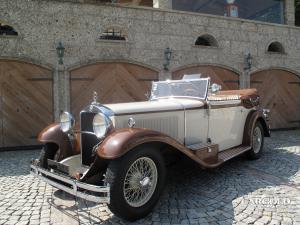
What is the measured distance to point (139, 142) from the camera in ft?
12.2

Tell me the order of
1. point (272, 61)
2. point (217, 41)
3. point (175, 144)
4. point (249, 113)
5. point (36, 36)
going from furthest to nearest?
point (272, 61)
point (217, 41)
point (36, 36)
point (249, 113)
point (175, 144)

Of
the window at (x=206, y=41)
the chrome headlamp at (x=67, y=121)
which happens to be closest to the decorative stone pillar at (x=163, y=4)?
the window at (x=206, y=41)

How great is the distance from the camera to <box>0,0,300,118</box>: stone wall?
8.51 metres

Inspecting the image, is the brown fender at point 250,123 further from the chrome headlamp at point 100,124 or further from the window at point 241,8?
the window at point 241,8

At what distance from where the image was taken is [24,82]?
8.62 meters

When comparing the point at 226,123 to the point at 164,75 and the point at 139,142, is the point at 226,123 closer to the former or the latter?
the point at 139,142

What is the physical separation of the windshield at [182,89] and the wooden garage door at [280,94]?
6.74 m

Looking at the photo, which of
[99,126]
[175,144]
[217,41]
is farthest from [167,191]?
[217,41]

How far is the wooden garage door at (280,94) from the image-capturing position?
1194cm

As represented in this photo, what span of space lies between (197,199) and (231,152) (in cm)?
167

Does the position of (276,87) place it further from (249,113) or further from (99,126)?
(99,126)

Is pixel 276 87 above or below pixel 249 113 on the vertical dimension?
above

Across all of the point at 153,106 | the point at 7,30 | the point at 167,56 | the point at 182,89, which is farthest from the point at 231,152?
the point at 7,30

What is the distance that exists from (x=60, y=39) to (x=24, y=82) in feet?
4.90
